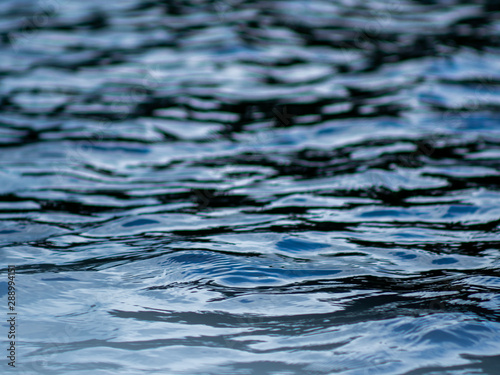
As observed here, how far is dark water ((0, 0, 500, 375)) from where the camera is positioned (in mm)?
2777

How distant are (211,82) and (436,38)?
12.6ft

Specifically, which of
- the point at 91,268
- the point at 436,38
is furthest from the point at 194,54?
the point at 91,268

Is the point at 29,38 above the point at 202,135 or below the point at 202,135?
above

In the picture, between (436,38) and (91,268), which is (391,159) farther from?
(436,38)

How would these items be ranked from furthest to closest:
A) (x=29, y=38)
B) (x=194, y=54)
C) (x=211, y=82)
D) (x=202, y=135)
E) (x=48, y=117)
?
(x=29, y=38)
(x=194, y=54)
(x=211, y=82)
(x=48, y=117)
(x=202, y=135)

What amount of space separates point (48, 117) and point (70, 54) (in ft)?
8.66

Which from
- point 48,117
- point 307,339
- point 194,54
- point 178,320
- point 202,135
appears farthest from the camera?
point 194,54

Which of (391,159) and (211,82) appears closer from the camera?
(391,159)

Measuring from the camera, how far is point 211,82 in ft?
26.5

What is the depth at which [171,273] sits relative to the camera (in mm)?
3463

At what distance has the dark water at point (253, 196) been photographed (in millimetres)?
2777

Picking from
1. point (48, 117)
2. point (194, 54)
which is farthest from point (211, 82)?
point (48, 117)

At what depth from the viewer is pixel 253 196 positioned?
488 cm

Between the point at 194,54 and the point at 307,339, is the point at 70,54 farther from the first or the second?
the point at 307,339
